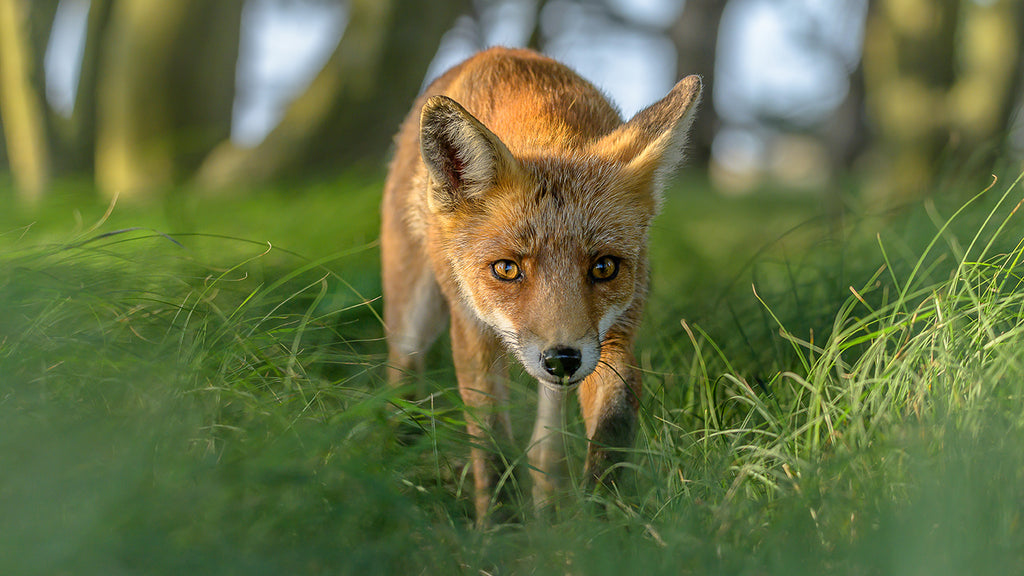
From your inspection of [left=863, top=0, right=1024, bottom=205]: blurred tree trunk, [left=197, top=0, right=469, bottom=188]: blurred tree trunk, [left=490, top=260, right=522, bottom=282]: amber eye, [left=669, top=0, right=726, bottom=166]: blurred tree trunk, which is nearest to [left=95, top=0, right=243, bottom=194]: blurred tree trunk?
[left=197, top=0, right=469, bottom=188]: blurred tree trunk

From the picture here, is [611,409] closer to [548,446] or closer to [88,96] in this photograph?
[548,446]

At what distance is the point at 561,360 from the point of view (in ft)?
9.66

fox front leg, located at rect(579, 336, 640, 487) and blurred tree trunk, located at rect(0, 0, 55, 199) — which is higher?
blurred tree trunk, located at rect(0, 0, 55, 199)

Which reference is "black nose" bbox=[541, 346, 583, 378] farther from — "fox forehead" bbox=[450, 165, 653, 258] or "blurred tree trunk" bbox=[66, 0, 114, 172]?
"blurred tree trunk" bbox=[66, 0, 114, 172]

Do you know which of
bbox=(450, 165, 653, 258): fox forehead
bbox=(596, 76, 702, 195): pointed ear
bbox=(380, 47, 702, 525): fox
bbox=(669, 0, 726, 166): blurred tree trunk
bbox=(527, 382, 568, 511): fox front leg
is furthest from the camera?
bbox=(669, 0, 726, 166): blurred tree trunk

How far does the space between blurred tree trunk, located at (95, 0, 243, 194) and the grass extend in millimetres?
4965

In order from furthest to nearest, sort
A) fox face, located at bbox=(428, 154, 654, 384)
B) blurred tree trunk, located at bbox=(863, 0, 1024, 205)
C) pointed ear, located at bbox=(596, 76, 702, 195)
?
blurred tree trunk, located at bbox=(863, 0, 1024, 205), pointed ear, located at bbox=(596, 76, 702, 195), fox face, located at bbox=(428, 154, 654, 384)

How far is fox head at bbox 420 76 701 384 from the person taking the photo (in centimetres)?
311

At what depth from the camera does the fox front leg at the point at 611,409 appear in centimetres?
338

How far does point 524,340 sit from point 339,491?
0.93 metres

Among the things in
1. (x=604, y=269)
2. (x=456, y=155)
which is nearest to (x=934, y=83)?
(x=604, y=269)

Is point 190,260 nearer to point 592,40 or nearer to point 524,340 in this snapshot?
point 524,340

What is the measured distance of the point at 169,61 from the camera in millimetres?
8555

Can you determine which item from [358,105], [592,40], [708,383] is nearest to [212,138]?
[358,105]
